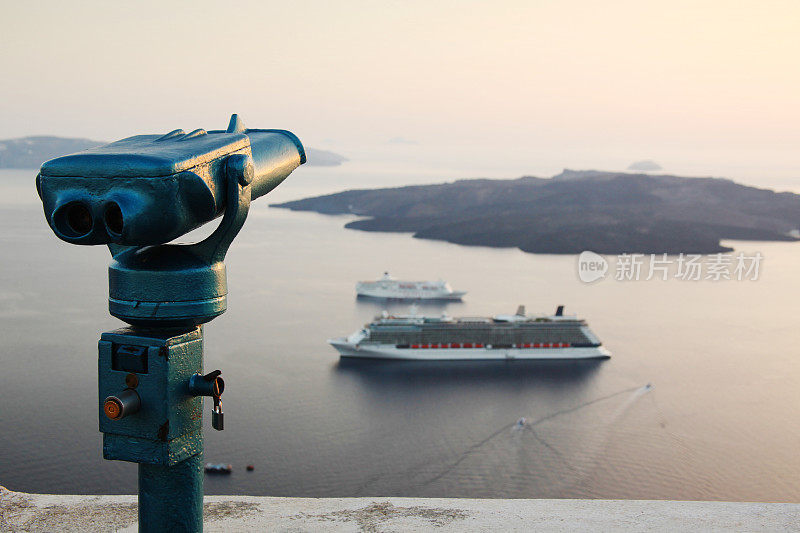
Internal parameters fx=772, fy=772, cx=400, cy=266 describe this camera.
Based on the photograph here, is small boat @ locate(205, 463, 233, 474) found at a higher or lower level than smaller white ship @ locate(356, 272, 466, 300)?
lower

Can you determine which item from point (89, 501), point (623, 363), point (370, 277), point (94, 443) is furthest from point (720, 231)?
point (89, 501)

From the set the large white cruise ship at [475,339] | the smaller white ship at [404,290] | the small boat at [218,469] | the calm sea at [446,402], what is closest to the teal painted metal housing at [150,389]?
the calm sea at [446,402]

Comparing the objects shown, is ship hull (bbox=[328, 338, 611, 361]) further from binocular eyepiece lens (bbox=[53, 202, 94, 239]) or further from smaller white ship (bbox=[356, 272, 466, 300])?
binocular eyepiece lens (bbox=[53, 202, 94, 239])

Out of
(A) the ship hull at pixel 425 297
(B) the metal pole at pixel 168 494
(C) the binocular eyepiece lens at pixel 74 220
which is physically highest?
(C) the binocular eyepiece lens at pixel 74 220

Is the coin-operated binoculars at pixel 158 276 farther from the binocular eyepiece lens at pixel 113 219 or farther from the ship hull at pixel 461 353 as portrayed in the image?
the ship hull at pixel 461 353

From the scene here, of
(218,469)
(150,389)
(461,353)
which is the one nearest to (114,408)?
(150,389)

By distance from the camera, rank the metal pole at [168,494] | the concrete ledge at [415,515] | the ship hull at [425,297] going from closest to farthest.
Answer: the metal pole at [168,494] < the concrete ledge at [415,515] < the ship hull at [425,297]

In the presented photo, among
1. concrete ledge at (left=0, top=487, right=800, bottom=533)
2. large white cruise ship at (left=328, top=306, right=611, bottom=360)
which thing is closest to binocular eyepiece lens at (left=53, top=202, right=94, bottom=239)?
concrete ledge at (left=0, top=487, right=800, bottom=533)
